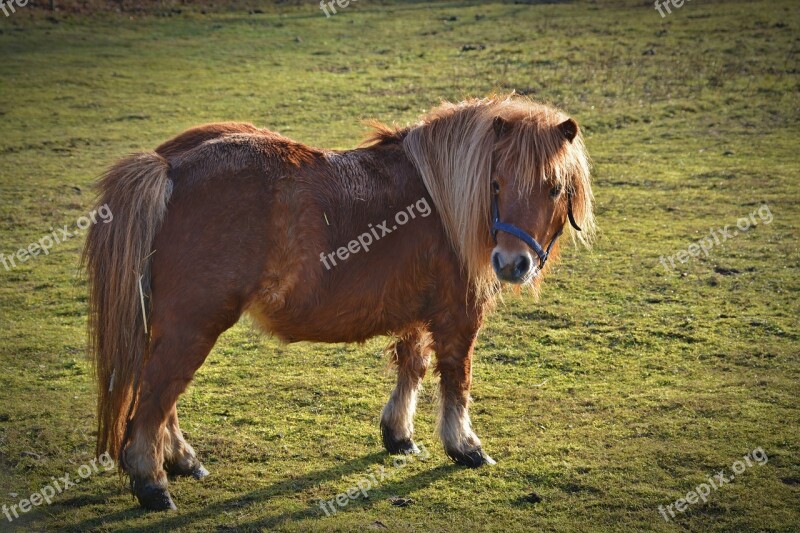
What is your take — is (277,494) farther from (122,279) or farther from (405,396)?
(122,279)

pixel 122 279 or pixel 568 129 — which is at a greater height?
pixel 568 129

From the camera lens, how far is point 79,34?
1773cm

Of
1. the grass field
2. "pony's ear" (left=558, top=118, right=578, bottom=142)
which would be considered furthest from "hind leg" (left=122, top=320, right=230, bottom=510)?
"pony's ear" (left=558, top=118, right=578, bottom=142)

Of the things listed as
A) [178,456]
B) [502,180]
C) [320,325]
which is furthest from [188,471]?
[502,180]

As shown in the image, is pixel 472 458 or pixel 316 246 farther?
pixel 472 458

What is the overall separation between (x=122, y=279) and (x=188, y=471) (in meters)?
1.30

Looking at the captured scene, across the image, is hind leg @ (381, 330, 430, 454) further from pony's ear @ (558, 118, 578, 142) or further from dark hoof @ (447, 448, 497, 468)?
pony's ear @ (558, 118, 578, 142)

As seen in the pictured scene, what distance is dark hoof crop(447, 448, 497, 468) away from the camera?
4.97 m

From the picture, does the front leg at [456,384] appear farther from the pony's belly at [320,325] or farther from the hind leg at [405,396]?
the pony's belly at [320,325]

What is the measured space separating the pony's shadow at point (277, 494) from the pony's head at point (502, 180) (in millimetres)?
1235

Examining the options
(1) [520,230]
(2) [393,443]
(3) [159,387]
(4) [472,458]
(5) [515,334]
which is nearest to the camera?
(3) [159,387]

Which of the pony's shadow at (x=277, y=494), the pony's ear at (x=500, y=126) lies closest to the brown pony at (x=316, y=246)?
the pony's ear at (x=500, y=126)

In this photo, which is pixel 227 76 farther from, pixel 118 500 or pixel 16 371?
pixel 118 500

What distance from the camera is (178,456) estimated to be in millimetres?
4750
